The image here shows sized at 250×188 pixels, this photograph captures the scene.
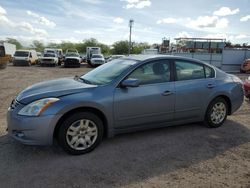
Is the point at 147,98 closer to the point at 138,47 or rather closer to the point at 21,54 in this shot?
the point at 21,54

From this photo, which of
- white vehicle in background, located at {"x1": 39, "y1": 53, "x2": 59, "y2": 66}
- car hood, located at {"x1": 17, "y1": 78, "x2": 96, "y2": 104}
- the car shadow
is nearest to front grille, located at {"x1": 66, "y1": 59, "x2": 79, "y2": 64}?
white vehicle in background, located at {"x1": 39, "y1": 53, "x2": 59, "y2": 66}

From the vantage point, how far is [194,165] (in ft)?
12.0

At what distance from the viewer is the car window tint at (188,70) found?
4.83m

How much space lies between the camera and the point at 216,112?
532 centimetres

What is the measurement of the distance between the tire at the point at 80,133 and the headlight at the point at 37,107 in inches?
14.0

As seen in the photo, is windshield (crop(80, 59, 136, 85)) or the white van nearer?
windshield (crop(80, 59, 136, 85))

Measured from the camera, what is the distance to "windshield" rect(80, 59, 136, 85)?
434cm

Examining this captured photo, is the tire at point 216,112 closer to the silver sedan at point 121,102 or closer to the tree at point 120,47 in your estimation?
the silver sedan at point 121,102

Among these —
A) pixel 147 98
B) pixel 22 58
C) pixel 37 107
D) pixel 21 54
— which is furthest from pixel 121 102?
pixel 21 54

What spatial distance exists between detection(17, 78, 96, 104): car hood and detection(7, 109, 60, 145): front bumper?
0.30m

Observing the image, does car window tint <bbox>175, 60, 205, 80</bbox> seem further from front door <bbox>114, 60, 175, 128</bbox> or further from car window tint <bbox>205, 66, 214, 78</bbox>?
front door <bbox>114, 60, 175, 128</bbox>

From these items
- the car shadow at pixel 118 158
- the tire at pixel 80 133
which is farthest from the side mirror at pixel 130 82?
the car shadow at pixel 118 158

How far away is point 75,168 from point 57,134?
63 centimetres

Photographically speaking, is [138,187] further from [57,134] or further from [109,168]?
[57,134]
